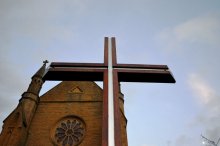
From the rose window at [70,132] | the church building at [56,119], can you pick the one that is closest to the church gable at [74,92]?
the church building at [56,119]

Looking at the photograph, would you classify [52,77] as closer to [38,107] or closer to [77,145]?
[77,145]

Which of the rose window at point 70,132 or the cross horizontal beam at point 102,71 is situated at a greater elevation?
the rose window at point 70,132

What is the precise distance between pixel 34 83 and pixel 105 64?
15337 millimetres

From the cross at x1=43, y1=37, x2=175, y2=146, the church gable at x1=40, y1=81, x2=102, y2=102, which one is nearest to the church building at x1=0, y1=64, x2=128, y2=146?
the church gable at x1=40, y1=81, x2=102, y2=102

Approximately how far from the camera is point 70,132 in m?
15.6

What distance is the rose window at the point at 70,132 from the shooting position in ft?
49.2

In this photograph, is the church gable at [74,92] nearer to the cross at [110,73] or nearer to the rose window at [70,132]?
the rose window at [70,132]

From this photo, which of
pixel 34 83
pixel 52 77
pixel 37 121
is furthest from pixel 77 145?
pixel 52 77

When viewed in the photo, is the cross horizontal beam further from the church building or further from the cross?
the church building

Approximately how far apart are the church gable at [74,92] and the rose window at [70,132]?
205 centimetres

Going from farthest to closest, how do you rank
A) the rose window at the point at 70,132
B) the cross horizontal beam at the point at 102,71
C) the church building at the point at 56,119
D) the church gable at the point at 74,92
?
the church gable at the point at 74,92 < the rose window at the point at 70,132 < the church building at the point at 56,119 < the cross horizontal beam at the point at 102,71

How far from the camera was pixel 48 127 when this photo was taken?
1546 cm

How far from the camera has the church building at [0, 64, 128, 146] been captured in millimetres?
14672

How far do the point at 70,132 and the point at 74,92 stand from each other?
367cm
